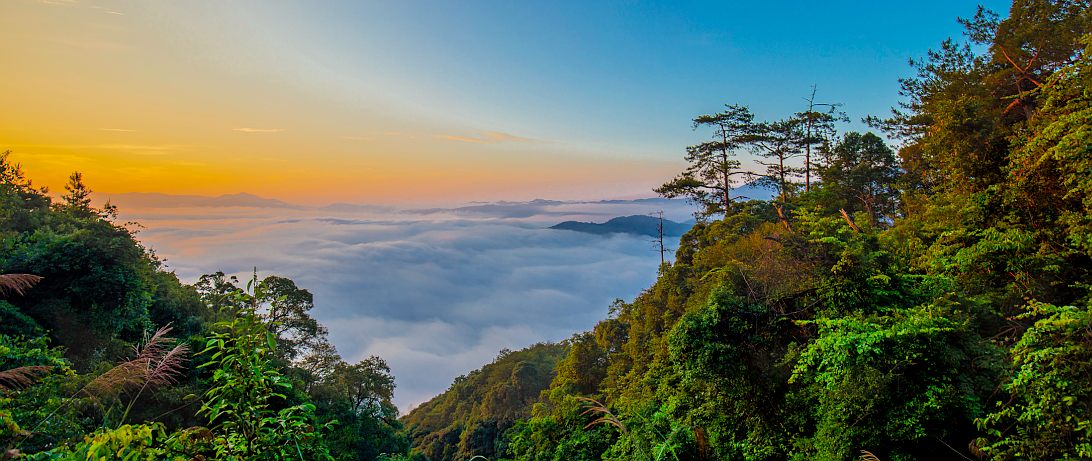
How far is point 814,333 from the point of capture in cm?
940

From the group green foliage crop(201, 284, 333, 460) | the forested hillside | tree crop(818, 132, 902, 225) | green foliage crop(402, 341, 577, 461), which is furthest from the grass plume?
tree crop(818, 132, 902, 225)

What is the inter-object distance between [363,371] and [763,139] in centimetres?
2458

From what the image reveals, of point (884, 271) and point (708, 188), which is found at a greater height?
point (708, 188)

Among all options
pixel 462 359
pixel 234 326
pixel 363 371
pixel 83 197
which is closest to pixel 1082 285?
pixel 234 326

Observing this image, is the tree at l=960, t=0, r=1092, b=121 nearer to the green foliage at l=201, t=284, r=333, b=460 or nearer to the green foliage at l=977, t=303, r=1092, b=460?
the green foliage at l=977, t=303, r=1092, b=460

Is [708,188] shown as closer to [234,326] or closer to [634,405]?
[634,405]

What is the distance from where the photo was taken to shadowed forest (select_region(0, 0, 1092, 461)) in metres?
3.47

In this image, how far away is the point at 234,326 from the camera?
2.63 meters

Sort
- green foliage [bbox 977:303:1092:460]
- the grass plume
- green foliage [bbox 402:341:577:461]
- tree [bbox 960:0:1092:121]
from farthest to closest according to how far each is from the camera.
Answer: green foliage [bbox 402:341:577:461] → tree [bbox 960:0:1092:121] → green foliage [bbox 977:303:1092:460] → the grass plume

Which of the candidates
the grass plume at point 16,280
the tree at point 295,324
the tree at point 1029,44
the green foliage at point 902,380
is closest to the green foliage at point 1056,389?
the green foliage at point 902,380

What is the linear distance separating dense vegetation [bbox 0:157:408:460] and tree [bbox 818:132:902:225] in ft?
78.1

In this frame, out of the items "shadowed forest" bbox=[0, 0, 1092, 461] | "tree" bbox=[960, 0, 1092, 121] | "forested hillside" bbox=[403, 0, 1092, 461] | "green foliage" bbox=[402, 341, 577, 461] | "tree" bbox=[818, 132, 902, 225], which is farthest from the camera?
"green foliage" bbox=[402, 341, 577, 461]

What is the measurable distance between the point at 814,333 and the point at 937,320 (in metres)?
2.64

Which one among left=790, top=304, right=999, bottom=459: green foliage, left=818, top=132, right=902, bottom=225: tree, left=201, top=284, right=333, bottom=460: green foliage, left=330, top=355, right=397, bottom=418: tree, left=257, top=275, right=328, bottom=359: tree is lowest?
left=330, top=355, right=397, bottom=418: tree
